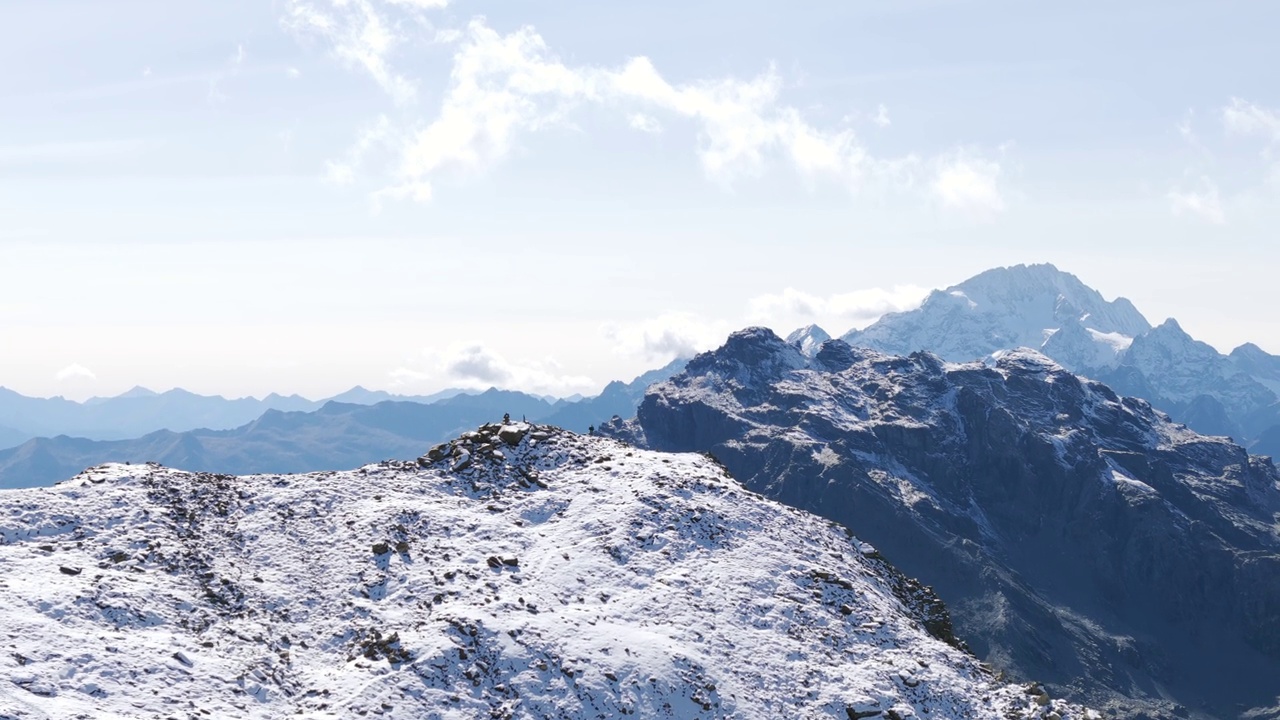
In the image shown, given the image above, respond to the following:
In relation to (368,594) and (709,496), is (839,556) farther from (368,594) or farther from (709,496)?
(368,594)

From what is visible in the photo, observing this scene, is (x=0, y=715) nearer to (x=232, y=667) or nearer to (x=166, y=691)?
(x=166, y=691)

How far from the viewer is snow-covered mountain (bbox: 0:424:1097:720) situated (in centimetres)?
4281

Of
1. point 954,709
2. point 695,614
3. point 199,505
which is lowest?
point 954,709

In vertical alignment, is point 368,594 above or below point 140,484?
below

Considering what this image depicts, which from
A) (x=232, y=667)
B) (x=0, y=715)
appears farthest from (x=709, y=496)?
(x=0, y=715)

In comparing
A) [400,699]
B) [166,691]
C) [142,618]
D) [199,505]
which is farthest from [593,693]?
[199,505]

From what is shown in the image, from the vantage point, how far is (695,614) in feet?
170

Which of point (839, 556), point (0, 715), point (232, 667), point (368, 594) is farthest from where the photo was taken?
point (839, 556)

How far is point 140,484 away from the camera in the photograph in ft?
192

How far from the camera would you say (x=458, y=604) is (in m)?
50.2

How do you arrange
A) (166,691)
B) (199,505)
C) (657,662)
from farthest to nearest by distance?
(199,505)
(657,662)
(166,691)

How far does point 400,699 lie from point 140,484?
85.0 ft

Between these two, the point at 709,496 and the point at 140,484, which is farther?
the point at 709,496

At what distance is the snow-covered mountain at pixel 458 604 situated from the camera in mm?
42812
